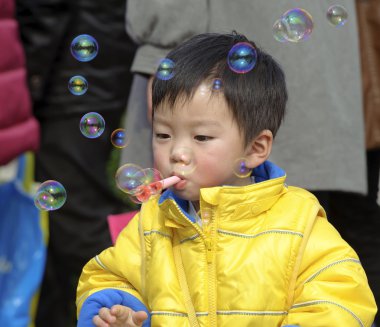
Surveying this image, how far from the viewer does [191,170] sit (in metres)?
2.13

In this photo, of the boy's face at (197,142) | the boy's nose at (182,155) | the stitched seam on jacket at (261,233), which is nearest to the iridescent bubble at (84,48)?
the boy's face at (197,142)

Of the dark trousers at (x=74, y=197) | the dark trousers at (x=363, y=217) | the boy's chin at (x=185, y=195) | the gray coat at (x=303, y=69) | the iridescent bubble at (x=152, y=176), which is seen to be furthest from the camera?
the dark trousers at (x=74, y=197)

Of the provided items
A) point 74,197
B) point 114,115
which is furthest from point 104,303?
point 114,115

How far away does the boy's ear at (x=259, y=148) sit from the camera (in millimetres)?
2244

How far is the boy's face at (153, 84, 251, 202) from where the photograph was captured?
2135 mm

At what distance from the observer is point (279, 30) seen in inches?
99.7

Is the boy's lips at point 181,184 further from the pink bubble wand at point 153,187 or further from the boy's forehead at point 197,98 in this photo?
the boy's forehead at point 197,98

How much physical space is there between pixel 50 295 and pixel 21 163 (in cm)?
67

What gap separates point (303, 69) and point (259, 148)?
0.60 meters

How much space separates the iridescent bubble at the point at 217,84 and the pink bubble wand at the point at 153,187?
22 cm

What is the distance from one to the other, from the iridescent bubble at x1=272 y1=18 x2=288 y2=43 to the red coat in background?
3.52 feet

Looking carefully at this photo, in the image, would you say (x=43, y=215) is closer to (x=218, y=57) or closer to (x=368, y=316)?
(x=218, y=57)

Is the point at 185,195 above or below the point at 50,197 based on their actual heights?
above

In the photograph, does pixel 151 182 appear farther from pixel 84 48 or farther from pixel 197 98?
pixel 84 48
